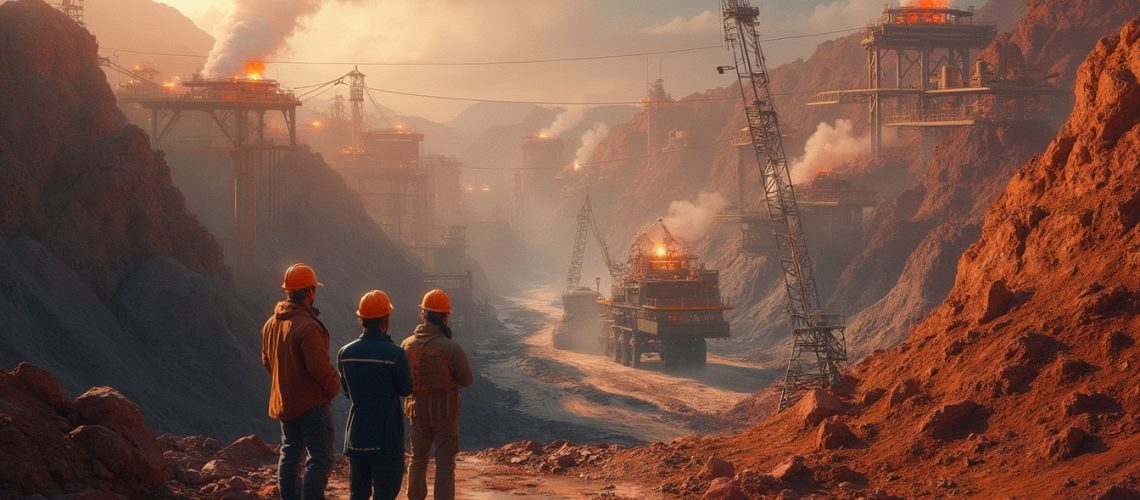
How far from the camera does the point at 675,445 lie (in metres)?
Answer: 20.1

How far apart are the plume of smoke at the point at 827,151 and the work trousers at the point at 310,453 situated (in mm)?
85747

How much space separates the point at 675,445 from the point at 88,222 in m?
24.3

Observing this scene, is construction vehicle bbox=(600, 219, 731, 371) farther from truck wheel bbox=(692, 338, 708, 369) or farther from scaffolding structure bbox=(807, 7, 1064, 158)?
scaffolding structure bbox=(807, 7, 1064, 158)

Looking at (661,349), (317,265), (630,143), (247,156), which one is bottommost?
(661,349)

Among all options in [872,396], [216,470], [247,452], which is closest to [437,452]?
[216,470]

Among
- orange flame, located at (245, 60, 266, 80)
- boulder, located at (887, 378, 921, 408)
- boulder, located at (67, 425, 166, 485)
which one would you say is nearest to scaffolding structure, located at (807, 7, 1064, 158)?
orange flame, located at (245, 60, 266, 80)

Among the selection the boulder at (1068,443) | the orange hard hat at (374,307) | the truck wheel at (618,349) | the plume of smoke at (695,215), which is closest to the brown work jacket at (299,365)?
the orange hard hat at (374,307)

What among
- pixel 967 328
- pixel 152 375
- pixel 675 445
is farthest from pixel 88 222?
pixel 967 328

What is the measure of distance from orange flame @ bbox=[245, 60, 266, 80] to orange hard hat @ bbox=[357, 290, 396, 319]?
50415mm

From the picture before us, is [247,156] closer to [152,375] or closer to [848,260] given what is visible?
[152,375]

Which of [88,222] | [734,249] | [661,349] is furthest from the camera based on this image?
[734,249]

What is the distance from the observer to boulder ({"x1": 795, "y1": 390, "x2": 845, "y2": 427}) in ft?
58.5

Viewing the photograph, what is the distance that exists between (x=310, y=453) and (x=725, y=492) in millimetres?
5617

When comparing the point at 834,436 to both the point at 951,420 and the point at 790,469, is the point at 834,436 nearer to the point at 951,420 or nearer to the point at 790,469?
the point at 790,469
